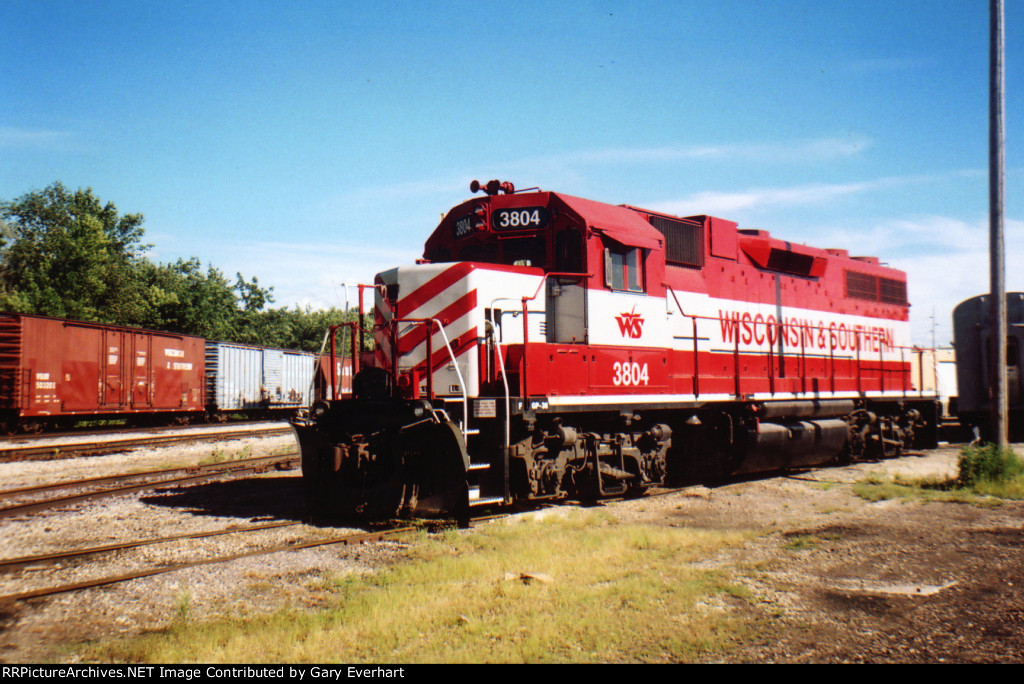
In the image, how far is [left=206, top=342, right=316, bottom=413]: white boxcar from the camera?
2731 centimetres

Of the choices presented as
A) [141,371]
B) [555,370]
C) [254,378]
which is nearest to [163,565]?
[555,370]

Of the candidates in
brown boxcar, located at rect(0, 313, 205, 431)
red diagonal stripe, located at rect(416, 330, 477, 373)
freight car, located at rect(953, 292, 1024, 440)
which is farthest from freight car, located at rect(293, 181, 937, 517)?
brown boxcar, located at rect(0, 313, 205, 431)

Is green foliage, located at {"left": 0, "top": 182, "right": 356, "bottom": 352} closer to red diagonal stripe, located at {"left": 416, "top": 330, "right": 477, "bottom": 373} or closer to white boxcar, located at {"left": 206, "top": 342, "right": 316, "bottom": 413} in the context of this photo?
white boxcar, located at {"left": 206, "top": 342, "right": 316, "bottom": 413}

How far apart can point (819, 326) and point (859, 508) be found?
5218 mm

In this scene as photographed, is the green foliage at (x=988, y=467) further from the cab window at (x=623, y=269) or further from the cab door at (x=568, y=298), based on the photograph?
the cab door at (x=568, y=298)

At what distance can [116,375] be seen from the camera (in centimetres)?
2214

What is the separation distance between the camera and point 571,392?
317 inches

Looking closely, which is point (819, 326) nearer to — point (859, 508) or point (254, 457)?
point (859, 508)

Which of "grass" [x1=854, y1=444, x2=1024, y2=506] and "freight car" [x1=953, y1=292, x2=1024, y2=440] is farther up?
"freight car" [x1=953, y1=292, x2=1024, y2=440]

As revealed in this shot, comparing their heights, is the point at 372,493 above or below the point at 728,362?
below

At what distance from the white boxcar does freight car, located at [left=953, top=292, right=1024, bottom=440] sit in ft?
71.7

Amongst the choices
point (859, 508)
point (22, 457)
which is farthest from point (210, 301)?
point (859, 508)

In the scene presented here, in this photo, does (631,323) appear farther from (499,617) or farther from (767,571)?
(499,617)

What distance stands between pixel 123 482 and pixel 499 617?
8930mm
